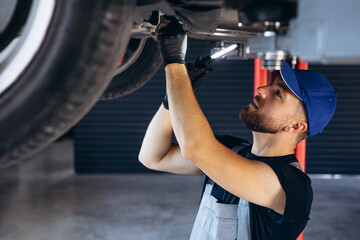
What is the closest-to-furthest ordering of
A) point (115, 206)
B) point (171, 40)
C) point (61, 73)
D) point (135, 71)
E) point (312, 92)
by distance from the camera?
point (61, 73)
point (171, 40)
point (312, 92)
point (135, 71)
point (115, 206)

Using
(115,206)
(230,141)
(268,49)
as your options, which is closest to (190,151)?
(268,49)

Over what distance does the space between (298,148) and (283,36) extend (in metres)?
1.30

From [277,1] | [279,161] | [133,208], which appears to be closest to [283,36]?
[277,1]

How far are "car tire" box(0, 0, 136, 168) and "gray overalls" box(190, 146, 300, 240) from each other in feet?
Answer: 2.62

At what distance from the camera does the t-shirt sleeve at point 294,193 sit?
1116mm

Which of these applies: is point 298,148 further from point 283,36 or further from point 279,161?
point 283,36

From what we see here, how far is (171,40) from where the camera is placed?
0.93 meters

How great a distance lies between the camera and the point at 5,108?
1.80ft

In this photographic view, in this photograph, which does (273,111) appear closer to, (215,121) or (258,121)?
(258,121)

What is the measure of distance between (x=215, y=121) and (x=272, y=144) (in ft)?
10.2

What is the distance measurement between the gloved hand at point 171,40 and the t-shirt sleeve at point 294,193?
472 mm

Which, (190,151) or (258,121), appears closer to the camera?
(190,151)

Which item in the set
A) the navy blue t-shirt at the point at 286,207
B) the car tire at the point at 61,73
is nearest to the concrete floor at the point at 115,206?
the navy blue t-shirt at the point at 286,207

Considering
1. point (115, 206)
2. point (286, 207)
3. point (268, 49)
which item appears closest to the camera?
point (268, 49)
